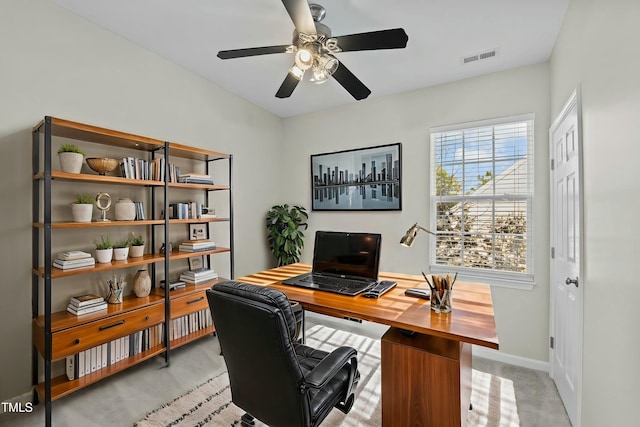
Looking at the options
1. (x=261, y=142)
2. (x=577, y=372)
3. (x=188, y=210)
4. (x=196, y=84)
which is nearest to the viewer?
(x=577, y=372)

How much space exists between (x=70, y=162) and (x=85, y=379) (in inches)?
63.6

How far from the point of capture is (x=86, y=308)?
86.4 inches

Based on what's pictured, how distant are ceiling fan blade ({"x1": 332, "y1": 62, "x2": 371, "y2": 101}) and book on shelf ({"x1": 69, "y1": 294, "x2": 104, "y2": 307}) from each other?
2.53m

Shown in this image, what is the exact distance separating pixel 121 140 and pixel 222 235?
1.54m

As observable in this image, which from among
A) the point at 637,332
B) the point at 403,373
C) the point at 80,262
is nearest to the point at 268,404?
the point at 403,373

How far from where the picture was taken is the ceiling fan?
161cm

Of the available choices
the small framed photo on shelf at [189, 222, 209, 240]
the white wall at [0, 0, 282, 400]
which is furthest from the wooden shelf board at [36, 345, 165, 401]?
the small framed photo on shelf at [189, 222, 209, 240]

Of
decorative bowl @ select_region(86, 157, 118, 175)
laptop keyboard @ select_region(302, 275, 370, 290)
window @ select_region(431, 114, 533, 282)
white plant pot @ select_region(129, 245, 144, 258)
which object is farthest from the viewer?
window @ select_region(431, 114, 533, 282)

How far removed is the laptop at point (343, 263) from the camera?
2119mm

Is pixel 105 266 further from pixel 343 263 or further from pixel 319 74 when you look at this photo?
pixel 319 74

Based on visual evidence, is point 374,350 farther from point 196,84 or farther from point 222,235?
point 196,84

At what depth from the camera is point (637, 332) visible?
107cm

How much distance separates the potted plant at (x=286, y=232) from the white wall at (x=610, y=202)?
302 cm

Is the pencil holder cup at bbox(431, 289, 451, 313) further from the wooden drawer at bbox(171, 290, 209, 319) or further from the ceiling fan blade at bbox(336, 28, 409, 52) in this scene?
the wooden drawer at bbox(171, 290, 209, 319)
